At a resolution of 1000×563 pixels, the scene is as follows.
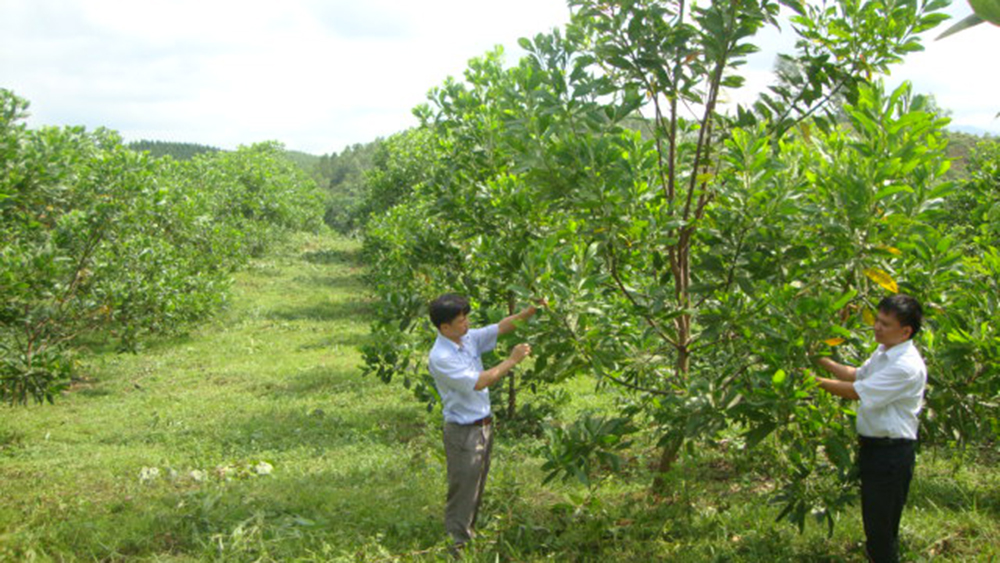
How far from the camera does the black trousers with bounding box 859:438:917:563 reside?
12.4ft

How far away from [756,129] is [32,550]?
5.33 m

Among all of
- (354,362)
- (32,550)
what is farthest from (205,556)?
(354,362)

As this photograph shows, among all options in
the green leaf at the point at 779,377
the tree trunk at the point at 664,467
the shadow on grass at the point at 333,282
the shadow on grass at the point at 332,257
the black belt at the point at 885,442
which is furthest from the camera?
the shadow on grass at the point at 332,257

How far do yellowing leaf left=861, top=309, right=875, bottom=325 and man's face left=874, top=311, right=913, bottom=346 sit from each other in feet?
1.22

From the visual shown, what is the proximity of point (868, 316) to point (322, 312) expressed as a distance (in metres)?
16.8

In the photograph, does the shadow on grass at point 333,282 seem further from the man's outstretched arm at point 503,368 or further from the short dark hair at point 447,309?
the man's outstretched arm at point 503,368

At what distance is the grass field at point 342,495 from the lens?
4.91 meters

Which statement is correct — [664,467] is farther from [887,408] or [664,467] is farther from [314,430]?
[314,430]

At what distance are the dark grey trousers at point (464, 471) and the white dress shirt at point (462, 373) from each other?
0.08m

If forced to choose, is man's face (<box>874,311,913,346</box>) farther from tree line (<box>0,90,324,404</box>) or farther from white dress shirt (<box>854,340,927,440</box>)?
tree line (<box>0,90,324,404</box>)

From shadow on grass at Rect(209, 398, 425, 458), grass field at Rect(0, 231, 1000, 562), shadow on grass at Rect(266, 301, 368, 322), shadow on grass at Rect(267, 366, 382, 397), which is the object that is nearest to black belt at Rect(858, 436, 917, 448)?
grass field at Rect(0, 231, 1000, 562)

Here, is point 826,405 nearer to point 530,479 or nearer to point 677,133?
point 677,133

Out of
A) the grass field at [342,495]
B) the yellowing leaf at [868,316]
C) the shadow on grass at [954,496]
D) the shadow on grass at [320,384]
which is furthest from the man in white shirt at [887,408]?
the shadow on grass at [320,384]

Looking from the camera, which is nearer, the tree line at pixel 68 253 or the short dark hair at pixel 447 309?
the short dark hair at pixel 447 309
